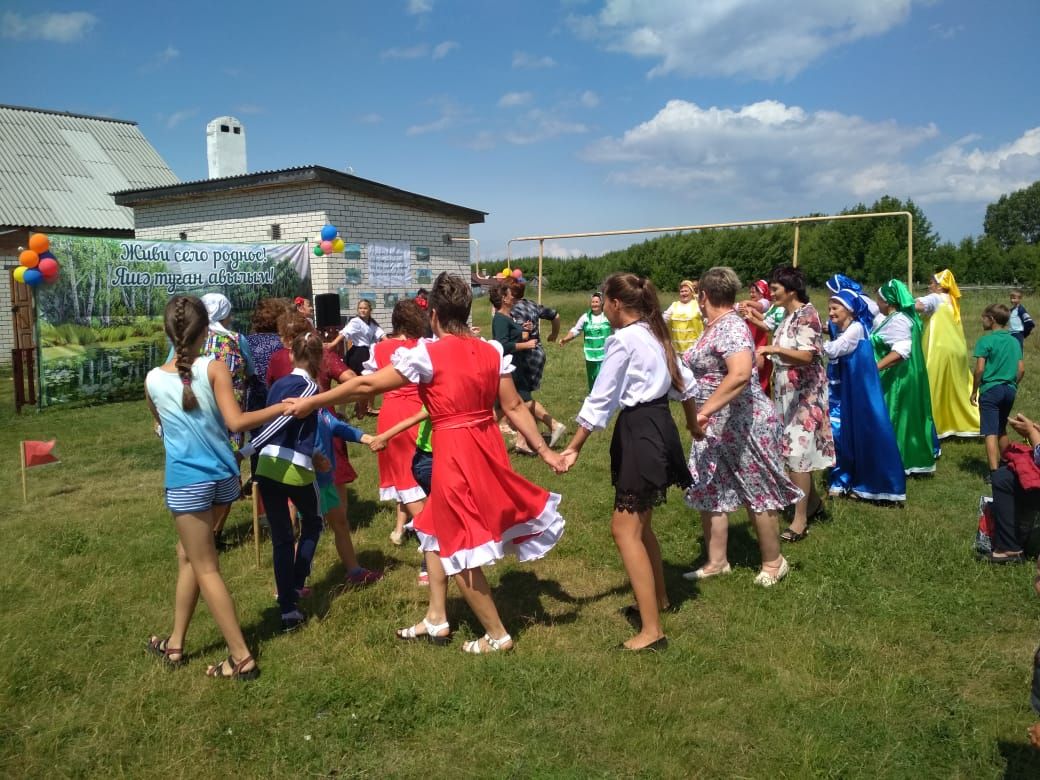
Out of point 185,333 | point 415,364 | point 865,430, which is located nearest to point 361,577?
point 415,364

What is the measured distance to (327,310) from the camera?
10.6 m

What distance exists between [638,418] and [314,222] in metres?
10.9

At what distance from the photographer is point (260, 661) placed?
3.90m

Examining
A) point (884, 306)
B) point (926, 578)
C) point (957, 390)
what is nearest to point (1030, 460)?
point (926, 578)

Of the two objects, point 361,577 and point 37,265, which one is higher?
point 37,265

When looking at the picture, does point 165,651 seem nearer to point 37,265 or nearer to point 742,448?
point 742,448

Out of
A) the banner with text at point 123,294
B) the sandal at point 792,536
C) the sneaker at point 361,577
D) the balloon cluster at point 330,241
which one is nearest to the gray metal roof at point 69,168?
the banner with text at point 123,294

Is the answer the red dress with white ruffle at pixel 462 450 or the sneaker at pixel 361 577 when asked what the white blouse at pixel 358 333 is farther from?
the red dress with white ruffle at pixel 462 450

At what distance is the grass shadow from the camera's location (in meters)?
2.93

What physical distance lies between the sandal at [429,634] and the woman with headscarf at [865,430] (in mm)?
3922

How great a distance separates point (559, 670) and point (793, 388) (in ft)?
9.99

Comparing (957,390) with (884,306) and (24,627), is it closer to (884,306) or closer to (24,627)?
(884,306)

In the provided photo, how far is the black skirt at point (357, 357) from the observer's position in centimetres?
816

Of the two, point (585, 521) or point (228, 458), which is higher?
point (228, 458)
